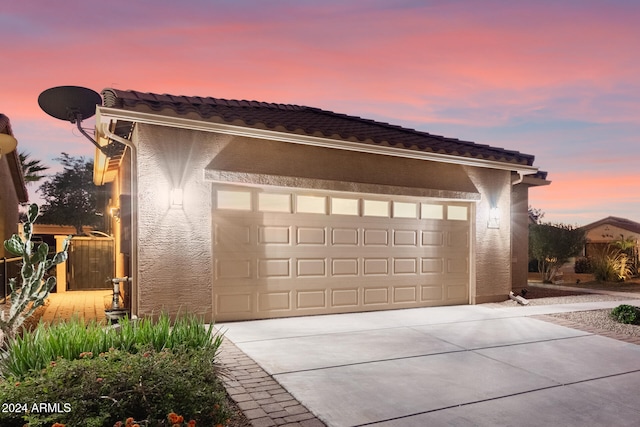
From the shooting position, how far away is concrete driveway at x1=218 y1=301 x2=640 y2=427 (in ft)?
11.8

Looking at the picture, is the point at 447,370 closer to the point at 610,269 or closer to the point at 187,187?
the point at 187,187

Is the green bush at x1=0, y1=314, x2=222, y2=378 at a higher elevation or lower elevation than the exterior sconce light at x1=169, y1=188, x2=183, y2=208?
lower

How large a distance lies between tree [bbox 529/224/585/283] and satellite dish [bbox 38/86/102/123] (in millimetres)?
15241

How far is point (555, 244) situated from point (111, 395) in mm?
16626

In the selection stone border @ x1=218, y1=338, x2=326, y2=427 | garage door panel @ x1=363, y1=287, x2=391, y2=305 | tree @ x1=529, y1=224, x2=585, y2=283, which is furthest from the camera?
tree @ x1=529, y1=224, x2=585, y2=283

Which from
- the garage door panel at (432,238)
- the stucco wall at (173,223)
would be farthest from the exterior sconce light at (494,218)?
the stucco wall at (173,223)

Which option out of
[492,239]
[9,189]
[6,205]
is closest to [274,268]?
[492,239]

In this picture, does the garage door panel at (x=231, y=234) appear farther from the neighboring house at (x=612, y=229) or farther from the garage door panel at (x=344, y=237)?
the neighboring house at (x=612, y=229)

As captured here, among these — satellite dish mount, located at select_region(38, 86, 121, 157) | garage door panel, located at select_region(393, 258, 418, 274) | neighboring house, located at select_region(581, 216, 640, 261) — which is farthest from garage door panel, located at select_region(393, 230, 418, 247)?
neighboring house, located at select_region(581, 216, 640, 261)

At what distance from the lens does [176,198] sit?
6746 mm

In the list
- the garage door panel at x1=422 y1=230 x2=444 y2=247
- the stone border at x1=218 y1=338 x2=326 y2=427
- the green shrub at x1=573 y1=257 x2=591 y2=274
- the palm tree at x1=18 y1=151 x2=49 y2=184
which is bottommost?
the green shrub at x1=573 y1=257 x2=591 y2=274

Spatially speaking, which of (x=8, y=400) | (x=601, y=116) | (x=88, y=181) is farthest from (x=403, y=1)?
(x=88, y=181)

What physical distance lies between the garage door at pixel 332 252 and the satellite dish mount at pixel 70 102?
8.29ft

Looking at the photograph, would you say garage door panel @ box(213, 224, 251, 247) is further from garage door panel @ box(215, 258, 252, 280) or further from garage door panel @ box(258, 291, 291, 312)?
garage door panel @ box(258, 291, 291, 312)
